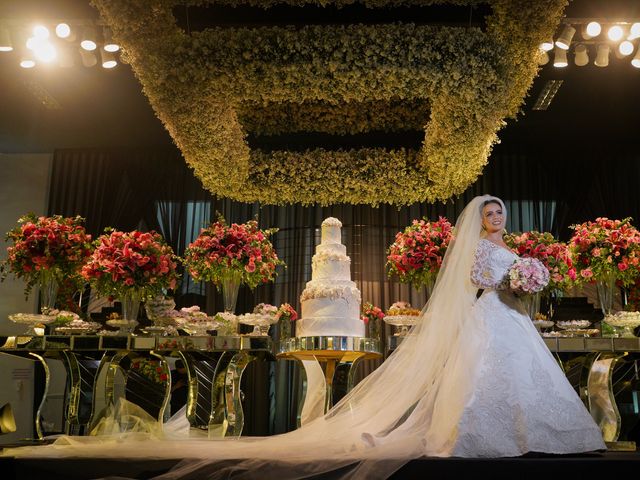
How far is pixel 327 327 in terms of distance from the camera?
24.6 feet

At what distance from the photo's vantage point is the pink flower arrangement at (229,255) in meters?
7.25

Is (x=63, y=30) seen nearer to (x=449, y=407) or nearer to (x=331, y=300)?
(x=331, y=300)

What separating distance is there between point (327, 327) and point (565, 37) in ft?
12.5

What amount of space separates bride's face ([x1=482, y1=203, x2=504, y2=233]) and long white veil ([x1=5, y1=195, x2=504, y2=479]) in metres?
0.07

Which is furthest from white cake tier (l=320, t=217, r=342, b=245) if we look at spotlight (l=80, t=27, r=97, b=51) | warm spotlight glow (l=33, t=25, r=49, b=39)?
warm spotlight glow (l=33, t=25, r=49, b=39)

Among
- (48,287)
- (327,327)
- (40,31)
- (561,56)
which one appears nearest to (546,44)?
(561,56)

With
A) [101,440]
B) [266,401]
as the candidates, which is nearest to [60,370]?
[266,401]

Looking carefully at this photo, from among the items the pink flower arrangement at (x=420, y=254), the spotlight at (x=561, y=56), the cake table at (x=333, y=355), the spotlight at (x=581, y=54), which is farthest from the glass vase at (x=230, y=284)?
the spotlight at (x=581, y=54)

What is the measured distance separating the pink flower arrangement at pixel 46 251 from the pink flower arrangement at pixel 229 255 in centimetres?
109

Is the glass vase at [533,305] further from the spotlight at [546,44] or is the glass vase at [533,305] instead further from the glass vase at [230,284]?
the glass vase at [230,284]

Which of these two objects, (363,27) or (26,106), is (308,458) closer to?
(363,27)

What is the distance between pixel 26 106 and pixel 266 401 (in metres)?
5.31

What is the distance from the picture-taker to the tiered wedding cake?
7.52 metres

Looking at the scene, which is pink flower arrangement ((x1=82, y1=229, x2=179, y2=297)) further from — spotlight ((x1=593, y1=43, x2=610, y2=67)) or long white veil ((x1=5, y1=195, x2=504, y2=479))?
spotlight ((x1=593, y1=43, x2=610, y2=67))
